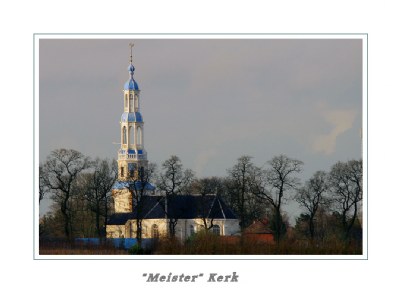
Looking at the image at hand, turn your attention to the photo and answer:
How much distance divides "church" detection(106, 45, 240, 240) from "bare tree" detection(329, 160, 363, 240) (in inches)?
295

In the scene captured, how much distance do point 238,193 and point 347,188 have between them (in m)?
6.50

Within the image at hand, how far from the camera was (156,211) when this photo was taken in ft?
205

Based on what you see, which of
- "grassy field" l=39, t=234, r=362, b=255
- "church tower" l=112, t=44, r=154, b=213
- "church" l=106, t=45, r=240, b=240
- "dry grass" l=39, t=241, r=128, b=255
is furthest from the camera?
"church tower" l=112, t=44, r=154, b=213

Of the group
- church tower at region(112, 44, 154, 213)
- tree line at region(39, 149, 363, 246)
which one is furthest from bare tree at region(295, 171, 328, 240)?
church tower at region(112, 44, 154, 213)

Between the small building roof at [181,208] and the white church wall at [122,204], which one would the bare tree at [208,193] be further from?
the white church wall at [122,204]

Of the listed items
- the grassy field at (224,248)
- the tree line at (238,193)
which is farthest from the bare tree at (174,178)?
the grassy field at (224,248)

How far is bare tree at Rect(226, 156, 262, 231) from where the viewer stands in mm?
53281

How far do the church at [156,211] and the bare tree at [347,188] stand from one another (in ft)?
24.6

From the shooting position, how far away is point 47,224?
5331 centimetres

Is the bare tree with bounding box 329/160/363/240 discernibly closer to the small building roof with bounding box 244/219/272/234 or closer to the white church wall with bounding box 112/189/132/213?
the small building roof with bounding box 244/219/272/234

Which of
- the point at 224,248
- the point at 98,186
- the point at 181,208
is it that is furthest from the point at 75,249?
the point at 181,208

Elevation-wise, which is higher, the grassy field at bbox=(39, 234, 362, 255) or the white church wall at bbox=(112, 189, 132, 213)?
the white church wall at bbox=(112, 189, 132, 213)

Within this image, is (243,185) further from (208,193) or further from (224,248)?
(224,248)
